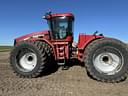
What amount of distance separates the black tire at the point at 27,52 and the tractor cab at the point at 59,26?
3.67ft

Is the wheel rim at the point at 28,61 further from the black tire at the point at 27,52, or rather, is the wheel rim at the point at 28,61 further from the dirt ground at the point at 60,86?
the dirt ground at the point at 60,86

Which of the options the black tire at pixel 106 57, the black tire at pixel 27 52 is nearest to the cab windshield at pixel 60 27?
the black tire at pixel 27 52

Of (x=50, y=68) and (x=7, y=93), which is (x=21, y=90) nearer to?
(x=7, y=93)

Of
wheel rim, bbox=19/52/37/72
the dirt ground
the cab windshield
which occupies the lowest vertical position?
the dirt ground

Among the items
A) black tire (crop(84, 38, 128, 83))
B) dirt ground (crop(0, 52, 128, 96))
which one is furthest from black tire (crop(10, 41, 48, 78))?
black tire (crop(84, 38, 128, 83))

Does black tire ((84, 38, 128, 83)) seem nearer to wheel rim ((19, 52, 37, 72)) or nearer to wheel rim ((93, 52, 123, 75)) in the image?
wheel rim ((93, 52, 123, 75))

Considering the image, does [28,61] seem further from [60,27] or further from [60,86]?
[60,86]

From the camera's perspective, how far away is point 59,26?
37.1ft

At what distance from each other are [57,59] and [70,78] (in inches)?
53.0

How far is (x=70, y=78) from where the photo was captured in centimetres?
992

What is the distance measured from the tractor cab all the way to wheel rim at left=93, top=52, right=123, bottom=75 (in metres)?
2.19

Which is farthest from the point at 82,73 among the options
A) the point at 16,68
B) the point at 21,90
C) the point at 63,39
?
the point at 21,90

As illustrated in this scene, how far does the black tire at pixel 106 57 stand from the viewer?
928 centimetres

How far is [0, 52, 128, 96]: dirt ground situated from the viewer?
760 cm
